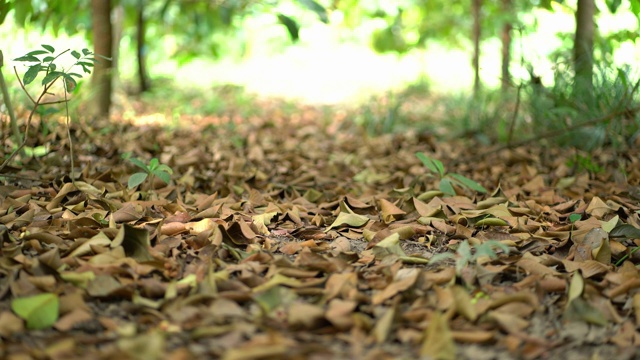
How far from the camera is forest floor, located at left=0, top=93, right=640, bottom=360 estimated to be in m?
1.18

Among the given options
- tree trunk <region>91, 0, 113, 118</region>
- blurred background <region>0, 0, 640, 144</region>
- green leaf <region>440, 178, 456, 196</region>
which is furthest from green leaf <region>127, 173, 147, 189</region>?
tree trunk <region>91, 0, 113, 118</region>

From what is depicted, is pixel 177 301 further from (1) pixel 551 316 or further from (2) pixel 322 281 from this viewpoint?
(1) pixel 551 316

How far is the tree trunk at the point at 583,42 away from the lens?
271 cm

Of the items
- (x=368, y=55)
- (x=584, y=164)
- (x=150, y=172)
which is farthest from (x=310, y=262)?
(x=368, y=55)

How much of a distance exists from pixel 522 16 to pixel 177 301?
4.02m

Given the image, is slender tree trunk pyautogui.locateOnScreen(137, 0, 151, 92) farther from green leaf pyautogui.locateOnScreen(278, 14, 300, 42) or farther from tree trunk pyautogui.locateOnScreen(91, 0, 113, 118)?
green leaf pyautogui.locateOnScreen(278, 14, 300, 42)

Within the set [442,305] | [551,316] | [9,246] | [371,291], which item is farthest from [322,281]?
[9,246]

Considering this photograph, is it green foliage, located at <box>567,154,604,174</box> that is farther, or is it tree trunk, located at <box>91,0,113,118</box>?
tree trunk, located at <box>91,0,113,118</box>

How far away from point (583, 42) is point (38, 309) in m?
2.56

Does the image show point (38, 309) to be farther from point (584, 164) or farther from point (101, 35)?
point (101, 35)

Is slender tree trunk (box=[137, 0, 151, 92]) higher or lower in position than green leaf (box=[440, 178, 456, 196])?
higher

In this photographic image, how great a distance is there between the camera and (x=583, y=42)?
2834 millimetres

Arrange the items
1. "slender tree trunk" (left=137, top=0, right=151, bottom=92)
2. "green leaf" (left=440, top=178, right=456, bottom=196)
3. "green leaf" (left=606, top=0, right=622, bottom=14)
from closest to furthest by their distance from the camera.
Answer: "green leaf" (left=440, top=178, right=456, bottom=196), "green leaf" (left=606, top=0, right=622, bottom=14), "slender tree trunk" (left=137, top=0, right=151, bottom=92)

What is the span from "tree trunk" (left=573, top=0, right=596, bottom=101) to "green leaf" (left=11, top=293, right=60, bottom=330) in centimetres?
229
